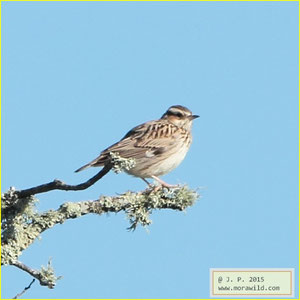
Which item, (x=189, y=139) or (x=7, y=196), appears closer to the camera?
(x=7, y=196)

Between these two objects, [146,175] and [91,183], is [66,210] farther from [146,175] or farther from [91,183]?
[146,175]

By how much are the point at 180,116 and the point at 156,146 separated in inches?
62.3

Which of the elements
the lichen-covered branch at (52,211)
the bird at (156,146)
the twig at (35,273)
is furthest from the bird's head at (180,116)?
the twig at (35,273)

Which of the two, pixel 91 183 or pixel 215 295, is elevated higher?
pixel 91 183

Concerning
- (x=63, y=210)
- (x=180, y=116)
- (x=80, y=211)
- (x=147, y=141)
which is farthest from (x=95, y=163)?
(x=180, y=116)

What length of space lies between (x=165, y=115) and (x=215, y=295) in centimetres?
525

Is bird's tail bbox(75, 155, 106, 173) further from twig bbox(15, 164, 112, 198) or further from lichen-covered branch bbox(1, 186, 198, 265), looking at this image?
twig bbox(15, 164, 112, 198)

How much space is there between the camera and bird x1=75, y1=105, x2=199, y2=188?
418 inches

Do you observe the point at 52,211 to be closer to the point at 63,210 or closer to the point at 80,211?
the point at 63,210

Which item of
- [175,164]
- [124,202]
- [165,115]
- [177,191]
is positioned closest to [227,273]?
[177,191]

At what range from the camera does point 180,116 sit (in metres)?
12.5

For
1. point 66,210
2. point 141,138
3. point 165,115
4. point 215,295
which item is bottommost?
point 215,295

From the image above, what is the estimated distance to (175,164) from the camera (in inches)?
439

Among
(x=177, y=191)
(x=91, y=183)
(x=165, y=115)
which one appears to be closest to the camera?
(x=91, y=183)
